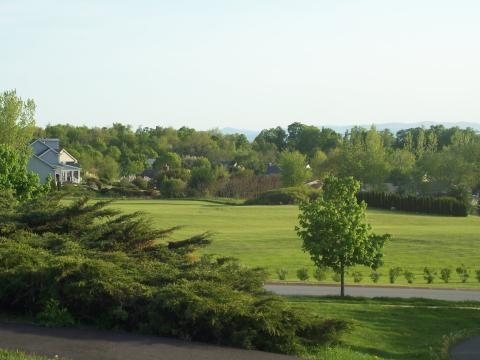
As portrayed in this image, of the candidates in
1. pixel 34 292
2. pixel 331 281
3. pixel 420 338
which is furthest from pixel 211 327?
pixel 331 281

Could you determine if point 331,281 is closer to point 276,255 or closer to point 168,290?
point 276,255

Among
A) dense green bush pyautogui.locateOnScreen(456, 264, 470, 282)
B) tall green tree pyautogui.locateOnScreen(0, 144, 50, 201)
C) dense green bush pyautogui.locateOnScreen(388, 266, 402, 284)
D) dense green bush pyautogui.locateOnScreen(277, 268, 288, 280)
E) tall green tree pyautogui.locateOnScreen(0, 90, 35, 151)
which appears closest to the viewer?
dense green bush pyautogui.locateOnScreen(277, 268, 288, 280)

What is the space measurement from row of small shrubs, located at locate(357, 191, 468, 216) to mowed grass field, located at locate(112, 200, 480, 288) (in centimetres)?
410

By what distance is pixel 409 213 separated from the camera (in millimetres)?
76625

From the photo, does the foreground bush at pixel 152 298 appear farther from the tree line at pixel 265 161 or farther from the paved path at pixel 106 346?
the tree line at pixel 265 161

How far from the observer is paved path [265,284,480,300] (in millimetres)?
24188

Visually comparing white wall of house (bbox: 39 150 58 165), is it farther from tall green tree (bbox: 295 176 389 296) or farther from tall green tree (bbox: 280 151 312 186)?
tall green tree (bbox: 295 176 389 296)

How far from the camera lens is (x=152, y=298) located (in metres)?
11.5

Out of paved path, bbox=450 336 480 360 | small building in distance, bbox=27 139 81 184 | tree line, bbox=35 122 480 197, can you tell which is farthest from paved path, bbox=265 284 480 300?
small building in distance, bbox=27 139 81 184

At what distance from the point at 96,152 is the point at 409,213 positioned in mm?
62202

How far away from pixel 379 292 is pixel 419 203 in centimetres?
5547

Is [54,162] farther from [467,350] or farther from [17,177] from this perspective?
[467,350]

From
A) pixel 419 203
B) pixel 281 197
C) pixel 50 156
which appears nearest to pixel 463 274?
pixel 419 203

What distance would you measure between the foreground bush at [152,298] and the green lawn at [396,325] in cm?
78
